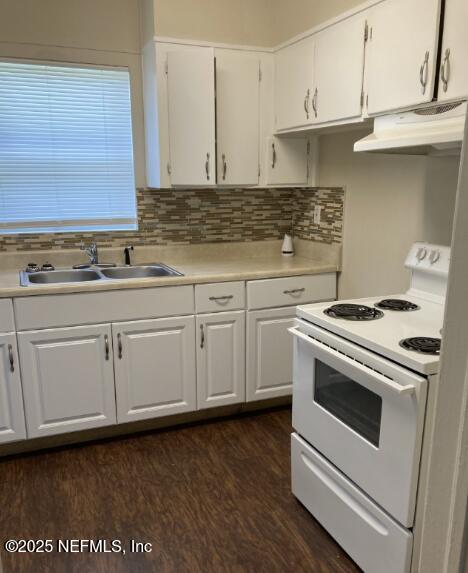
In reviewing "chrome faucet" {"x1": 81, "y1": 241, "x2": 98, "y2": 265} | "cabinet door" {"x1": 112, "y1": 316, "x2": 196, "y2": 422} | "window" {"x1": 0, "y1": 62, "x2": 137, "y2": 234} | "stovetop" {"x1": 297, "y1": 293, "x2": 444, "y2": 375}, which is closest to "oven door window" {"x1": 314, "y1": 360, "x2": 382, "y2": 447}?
"stovetop" {"x1": 297, "y1": 293, "x2": 444, "y2": 375}

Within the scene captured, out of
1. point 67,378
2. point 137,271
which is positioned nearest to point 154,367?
point 67,378

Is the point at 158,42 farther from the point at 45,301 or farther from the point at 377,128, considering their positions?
the point at 45,301

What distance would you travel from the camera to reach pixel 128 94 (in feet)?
9.75

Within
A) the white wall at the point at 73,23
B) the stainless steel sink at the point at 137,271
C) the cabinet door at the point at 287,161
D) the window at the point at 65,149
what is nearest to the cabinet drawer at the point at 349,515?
the stainless steel sink at the point at 137,271

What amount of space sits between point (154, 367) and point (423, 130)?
1738 mm

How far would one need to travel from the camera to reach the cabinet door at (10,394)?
2350 mm

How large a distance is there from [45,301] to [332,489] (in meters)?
1.55

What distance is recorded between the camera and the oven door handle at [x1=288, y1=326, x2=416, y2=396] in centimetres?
144

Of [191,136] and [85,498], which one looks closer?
[85,498]

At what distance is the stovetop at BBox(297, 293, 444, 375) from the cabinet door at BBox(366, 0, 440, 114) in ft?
2.73

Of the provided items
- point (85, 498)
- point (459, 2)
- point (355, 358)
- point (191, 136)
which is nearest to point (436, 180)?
point (459, 2)

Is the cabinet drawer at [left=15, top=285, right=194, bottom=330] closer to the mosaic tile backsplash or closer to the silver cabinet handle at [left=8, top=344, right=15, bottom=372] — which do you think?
the silver cabinet handle at [left=8, top=344, right=15, bottom=372]

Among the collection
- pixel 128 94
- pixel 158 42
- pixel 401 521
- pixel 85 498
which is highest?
pixel 158 42

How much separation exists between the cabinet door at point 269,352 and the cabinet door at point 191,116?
2.87 feet
